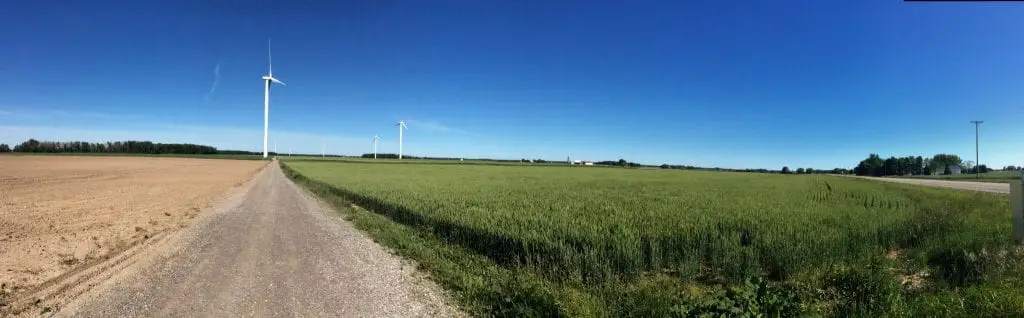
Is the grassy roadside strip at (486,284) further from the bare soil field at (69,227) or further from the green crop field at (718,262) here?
the bare soil field at (69,227)

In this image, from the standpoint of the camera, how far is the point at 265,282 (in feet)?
27.9

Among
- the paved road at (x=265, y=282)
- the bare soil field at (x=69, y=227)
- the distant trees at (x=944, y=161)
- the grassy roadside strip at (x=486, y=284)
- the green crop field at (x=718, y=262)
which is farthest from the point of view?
the distant trees at (x=944, y=161)

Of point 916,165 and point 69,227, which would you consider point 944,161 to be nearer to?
point 916,165

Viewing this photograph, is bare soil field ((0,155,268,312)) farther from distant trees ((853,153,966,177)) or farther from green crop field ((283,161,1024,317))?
distant trees ((853,153,966,177))

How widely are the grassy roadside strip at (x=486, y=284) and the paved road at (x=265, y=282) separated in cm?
41

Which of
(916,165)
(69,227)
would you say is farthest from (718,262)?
(916,165)

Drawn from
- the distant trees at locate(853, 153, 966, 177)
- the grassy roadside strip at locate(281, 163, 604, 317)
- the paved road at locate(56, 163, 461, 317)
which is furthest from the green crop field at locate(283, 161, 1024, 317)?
the distant trees at locate(853, 153, 966, 177)

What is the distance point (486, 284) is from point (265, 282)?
12.6 feet

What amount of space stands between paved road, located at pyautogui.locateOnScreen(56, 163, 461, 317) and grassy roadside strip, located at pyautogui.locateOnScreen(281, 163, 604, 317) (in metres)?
0.41

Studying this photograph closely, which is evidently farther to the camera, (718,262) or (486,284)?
(718,262)

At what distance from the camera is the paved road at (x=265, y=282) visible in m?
7.05

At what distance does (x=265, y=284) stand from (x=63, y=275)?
4209 millimetres

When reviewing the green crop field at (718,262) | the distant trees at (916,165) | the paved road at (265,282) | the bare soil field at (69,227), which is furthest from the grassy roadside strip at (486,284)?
the distant trees at (916,165)

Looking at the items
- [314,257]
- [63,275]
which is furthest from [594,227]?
[63,275]
